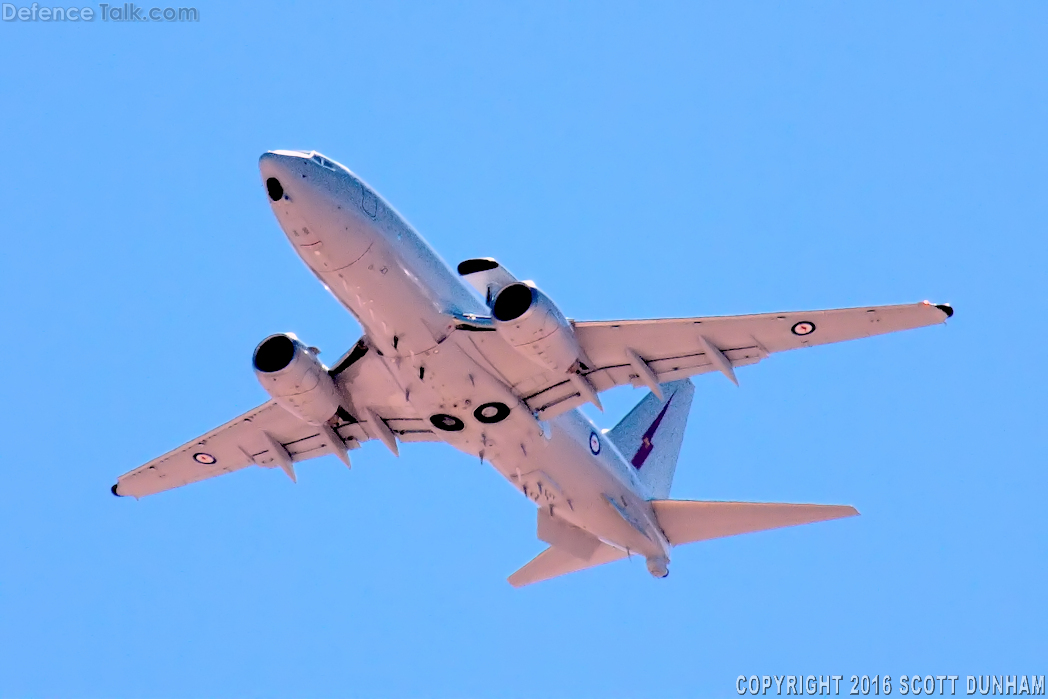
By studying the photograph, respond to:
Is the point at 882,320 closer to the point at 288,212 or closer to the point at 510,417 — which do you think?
the point at 510,417

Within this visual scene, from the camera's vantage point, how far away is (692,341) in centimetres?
2703

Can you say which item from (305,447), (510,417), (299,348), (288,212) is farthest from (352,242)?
(305,447)

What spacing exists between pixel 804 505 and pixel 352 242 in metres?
A: 12.3

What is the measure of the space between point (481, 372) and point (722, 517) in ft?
26.3

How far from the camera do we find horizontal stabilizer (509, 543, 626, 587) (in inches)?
1307

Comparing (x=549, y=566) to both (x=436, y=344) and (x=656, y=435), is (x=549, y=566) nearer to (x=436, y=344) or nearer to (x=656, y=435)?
(x=656, y=435)

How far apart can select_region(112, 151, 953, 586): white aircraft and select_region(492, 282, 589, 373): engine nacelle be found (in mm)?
29

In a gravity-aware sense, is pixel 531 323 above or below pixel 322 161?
below

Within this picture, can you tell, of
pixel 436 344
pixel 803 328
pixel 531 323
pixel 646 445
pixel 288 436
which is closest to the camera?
pixel 531 323

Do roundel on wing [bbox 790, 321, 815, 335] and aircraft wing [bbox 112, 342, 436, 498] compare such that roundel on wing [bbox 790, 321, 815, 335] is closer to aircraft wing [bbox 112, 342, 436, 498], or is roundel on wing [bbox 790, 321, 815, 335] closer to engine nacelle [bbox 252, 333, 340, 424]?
aircraft wing [bbox 112, 342, 436, 498]

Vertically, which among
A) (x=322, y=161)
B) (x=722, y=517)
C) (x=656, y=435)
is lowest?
(x=722, y=517)

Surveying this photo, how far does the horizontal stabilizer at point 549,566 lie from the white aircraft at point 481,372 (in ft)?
0.40

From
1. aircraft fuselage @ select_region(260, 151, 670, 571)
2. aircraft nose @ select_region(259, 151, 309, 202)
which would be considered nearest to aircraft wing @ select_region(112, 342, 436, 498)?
aircraft fuselage @ select_region(260, 151, 670, 571)

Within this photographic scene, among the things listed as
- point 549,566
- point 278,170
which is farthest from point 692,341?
point 278,170
